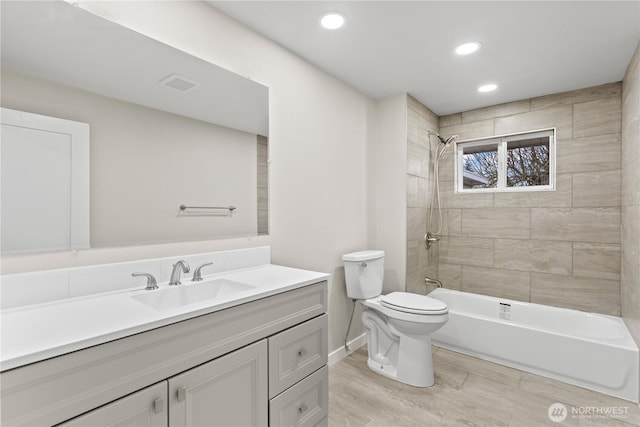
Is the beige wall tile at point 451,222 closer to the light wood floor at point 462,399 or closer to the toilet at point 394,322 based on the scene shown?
the toilet at point 394,322

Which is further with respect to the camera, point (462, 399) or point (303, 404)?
point (462, 399)

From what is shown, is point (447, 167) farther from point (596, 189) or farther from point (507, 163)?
point (596, 189)

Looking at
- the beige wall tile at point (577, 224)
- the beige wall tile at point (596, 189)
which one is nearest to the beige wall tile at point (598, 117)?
the beige wall tile at point (596, 189)

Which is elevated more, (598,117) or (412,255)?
(598,117)

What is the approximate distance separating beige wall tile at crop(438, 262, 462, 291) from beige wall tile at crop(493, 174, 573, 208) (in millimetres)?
810

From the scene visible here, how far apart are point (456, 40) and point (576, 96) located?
162 cm

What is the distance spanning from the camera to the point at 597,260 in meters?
2.66

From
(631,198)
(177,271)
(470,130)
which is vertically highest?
(470,130)

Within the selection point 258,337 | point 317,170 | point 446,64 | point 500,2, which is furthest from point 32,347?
point 446,64

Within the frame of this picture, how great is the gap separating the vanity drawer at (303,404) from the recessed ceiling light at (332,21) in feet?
6.30

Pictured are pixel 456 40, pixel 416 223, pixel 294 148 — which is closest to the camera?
pixel 456 40

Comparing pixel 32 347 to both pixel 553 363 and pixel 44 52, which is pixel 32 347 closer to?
pixel 44 52

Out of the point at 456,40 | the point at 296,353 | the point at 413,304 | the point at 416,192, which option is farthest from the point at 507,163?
the point at 296,353

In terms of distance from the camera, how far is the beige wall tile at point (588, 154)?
2.59 m
